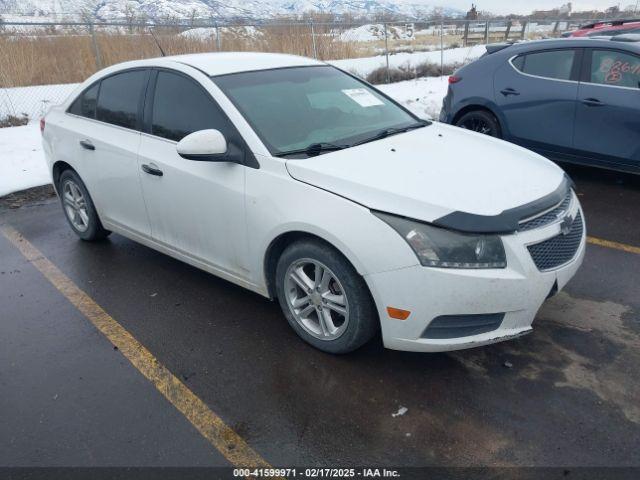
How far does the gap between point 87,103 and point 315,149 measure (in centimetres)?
253

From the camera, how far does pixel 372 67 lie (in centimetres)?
1534

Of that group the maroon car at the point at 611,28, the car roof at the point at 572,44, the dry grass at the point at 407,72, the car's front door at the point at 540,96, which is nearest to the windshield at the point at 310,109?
the car's front door at the point at 540,96

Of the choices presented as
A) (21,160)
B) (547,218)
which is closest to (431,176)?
(547,218)

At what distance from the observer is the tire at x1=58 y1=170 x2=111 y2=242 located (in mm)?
4816

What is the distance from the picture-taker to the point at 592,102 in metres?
5.66

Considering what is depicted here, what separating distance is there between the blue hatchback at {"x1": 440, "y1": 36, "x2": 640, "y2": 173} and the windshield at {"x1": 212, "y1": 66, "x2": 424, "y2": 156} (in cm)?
259

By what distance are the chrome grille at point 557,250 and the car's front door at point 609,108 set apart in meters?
2.88

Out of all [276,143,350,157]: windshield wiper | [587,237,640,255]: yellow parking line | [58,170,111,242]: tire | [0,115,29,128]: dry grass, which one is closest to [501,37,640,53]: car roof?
[587,237,640,255]: yellow parking line

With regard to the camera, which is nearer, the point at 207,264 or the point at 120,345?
the point at 120,345

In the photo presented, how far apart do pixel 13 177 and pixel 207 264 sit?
4.64m

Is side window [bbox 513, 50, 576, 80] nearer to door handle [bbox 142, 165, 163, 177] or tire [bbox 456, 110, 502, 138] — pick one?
tire [bbox 456, 110, 502, 138]

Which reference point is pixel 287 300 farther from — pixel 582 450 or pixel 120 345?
pixel 582 450

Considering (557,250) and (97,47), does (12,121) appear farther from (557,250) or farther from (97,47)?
(557,250)

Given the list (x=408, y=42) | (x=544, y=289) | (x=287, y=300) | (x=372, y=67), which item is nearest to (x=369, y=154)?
(x=287, y=300)
